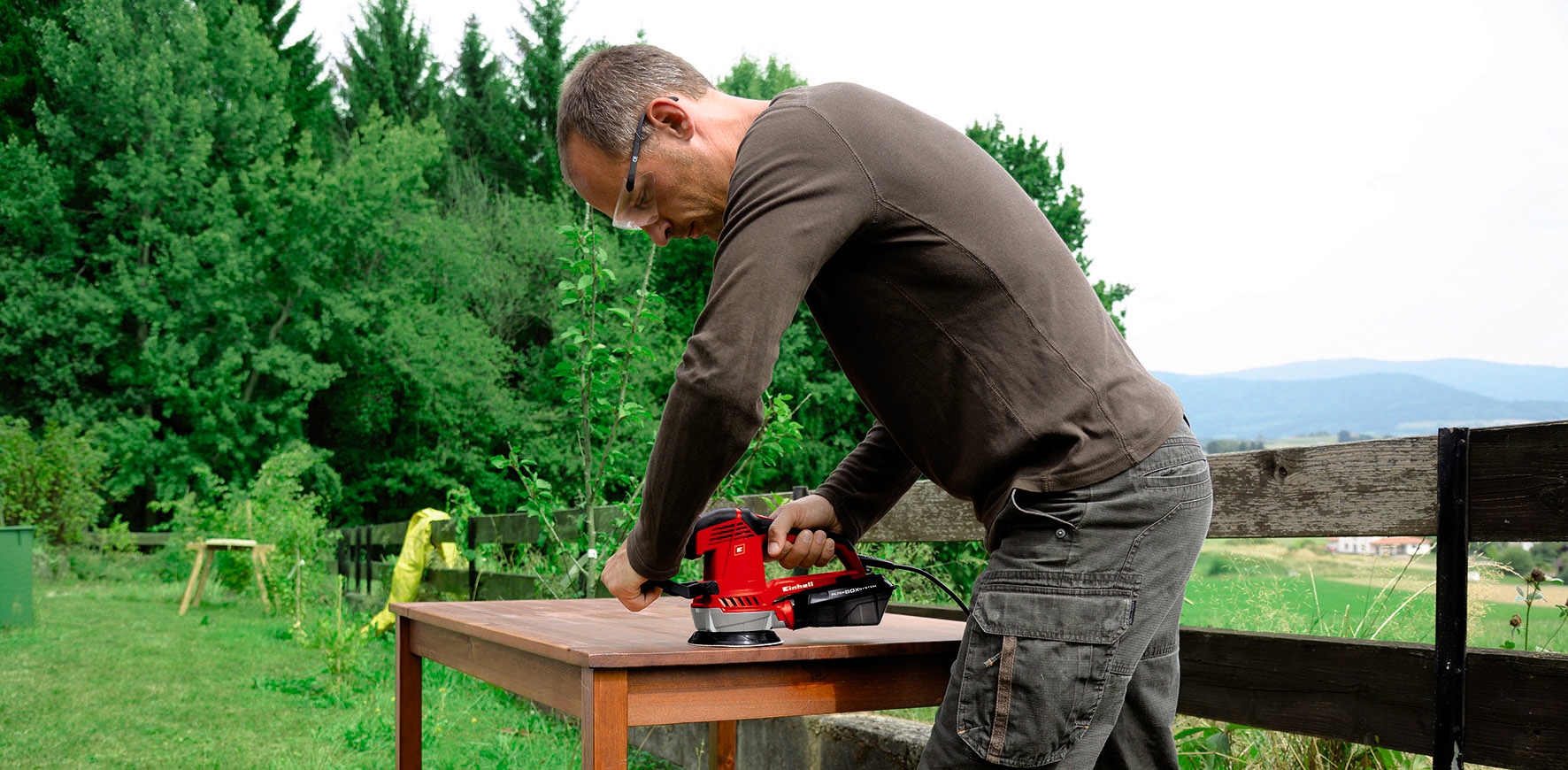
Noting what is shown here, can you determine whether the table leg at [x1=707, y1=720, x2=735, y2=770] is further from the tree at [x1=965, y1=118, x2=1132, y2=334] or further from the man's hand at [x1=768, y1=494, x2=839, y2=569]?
the tree at [x1=965, y1=118, x2=1132, y2=334]

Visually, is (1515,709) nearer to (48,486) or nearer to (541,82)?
(48,486)

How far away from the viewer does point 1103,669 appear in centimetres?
146

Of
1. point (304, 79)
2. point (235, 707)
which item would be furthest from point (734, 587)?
point (304, 79)

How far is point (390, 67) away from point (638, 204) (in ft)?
83.9

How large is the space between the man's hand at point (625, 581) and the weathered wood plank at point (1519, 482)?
4.56 ft

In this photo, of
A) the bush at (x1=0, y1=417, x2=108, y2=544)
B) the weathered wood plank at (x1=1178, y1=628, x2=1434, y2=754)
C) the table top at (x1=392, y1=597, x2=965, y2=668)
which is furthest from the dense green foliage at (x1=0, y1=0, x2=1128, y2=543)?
the weathered wood plank at (x1=1178, y1=628, x2=1434, y2=754)

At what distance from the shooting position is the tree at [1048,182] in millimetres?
23672

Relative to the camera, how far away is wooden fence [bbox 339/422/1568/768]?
1.86 meters

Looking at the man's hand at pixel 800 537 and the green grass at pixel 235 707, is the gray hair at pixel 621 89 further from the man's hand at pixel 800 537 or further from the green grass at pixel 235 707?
the green grass at pixel 235 707

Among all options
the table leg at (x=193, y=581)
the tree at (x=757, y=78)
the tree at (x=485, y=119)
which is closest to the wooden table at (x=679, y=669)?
the table leg at (x=193, y=581)

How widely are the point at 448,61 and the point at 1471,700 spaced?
2703 cm

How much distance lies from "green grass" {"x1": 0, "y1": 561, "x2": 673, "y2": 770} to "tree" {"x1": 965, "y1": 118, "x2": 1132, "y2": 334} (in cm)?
1830

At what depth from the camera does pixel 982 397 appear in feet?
4.89

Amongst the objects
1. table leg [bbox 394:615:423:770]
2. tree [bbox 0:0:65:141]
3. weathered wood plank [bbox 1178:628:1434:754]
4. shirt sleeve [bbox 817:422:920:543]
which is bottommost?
table leg [bbox 394:615:423:770]
